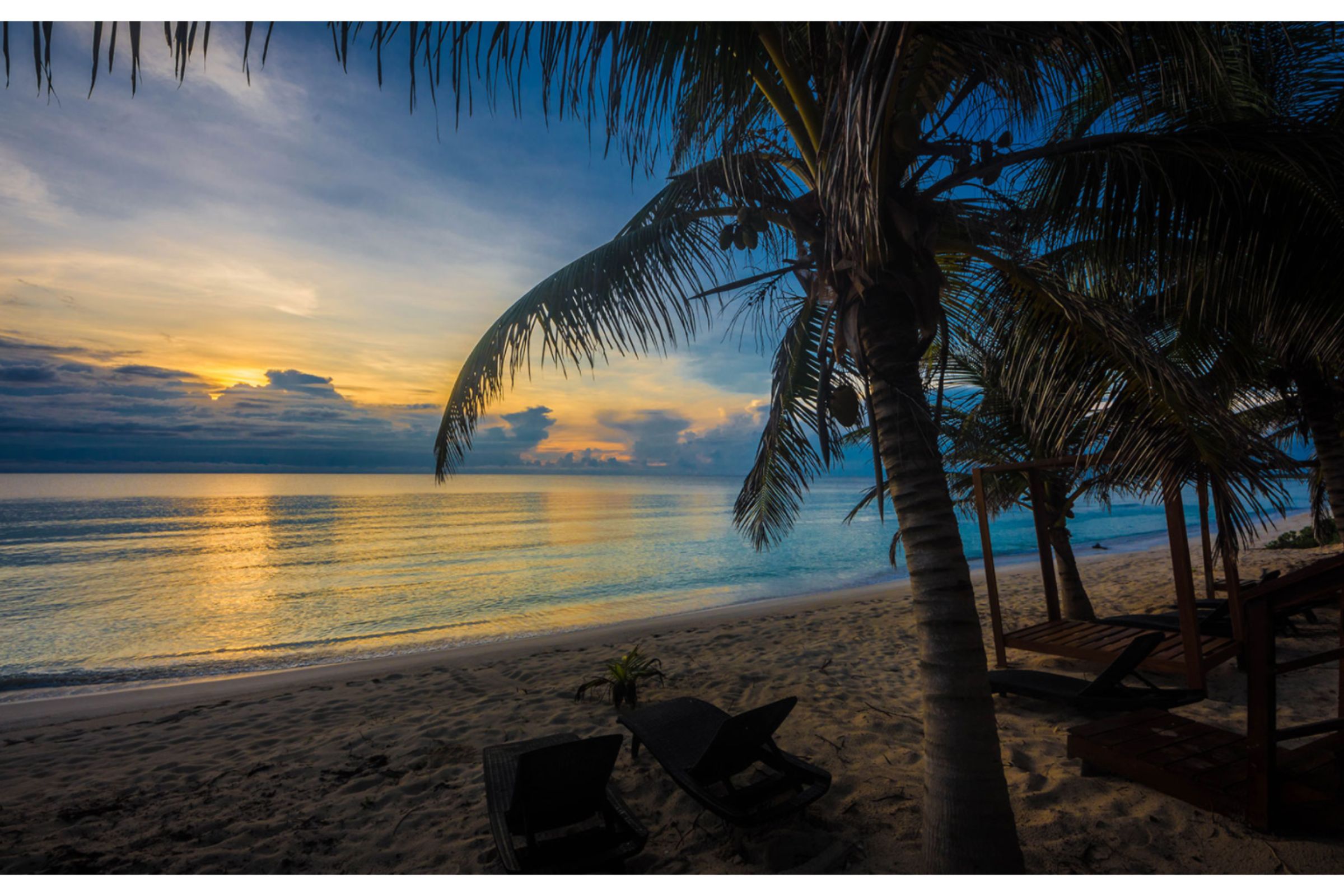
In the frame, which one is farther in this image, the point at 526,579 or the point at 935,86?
the point at 526,579

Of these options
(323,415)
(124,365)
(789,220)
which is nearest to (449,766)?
(789,220)

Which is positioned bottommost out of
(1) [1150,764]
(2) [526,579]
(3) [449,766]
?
(2) [526,579]

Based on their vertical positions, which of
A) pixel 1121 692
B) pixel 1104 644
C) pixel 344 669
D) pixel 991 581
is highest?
pixel 991 581

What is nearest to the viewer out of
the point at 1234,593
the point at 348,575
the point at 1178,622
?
the point at 1234,593

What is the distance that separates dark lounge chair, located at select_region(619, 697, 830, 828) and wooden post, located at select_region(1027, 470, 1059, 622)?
4716mm

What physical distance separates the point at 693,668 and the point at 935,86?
6441 mm

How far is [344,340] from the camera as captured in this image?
29.9 ft

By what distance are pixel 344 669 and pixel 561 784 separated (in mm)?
7542

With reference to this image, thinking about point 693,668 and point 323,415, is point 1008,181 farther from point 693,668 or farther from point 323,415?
point 323,415

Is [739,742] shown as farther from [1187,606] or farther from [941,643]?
[1187,606]

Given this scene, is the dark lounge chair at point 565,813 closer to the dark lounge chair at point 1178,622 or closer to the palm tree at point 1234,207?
the palm tree at point 1234,207

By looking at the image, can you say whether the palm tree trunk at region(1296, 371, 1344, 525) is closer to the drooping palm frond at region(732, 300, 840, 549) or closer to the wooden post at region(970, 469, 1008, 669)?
the wooden post at region(970, 469, 1008, 669)

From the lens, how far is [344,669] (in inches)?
352

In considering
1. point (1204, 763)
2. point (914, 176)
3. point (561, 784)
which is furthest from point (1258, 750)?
point (561, 784)
